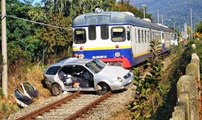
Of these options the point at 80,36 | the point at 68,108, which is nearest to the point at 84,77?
the point at 68,108

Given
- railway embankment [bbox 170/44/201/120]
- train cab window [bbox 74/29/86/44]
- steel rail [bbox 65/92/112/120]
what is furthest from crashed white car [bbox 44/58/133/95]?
railway embankment [bbox 170/44/201/120]

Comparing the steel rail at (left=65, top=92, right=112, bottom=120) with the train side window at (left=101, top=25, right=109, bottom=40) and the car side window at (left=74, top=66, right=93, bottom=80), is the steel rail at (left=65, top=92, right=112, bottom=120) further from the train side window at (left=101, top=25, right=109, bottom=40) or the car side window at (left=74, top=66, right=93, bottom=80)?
the train side window at (left=101, top=25, right=109, bottom=40)

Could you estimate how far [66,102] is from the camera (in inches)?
628

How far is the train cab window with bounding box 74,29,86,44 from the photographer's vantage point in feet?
71.2

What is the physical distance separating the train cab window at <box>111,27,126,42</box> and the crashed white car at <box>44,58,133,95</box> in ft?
8.75

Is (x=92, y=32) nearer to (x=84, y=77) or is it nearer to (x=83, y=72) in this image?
(x=83, y=72)

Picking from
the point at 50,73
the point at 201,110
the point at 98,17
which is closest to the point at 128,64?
the point at 98,17

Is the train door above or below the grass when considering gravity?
above

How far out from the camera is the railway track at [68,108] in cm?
1317

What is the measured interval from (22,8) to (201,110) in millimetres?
18987

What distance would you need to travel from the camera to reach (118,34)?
2133 centimetres

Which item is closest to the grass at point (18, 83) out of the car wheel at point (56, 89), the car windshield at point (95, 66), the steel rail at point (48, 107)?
the car wheel at point (56, 89)

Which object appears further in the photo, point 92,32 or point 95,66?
point 92,32

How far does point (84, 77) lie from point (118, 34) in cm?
400
